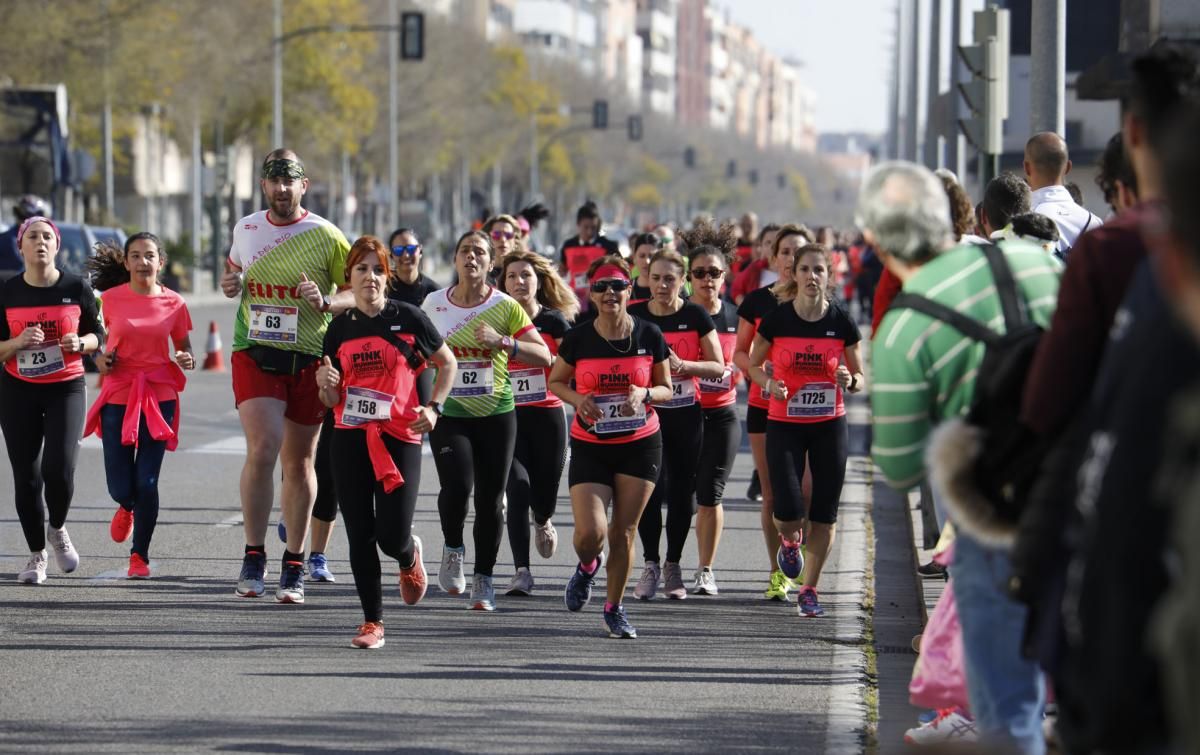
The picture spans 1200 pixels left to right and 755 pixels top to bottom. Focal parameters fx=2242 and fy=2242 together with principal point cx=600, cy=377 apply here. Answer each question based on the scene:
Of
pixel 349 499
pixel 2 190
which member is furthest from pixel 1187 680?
pixel 2 190

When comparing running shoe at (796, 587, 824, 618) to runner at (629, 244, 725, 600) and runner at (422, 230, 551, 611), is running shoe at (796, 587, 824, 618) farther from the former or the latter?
runner at (422, 230, 551, 611)

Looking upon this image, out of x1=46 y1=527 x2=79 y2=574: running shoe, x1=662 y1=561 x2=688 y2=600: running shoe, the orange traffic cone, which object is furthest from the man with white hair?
the orange traffic cone

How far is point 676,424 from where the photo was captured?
10.8 meters

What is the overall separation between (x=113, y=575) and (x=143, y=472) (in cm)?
52

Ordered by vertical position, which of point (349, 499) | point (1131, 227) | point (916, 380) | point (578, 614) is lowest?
point (578, 614)

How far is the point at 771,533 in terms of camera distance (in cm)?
1080

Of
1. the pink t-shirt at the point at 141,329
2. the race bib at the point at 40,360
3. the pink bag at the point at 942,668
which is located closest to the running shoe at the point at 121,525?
the pink t-shirt at the point at 141,329

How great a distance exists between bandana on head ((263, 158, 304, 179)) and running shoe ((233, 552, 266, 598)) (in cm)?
174

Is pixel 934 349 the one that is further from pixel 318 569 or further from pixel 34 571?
pixel 34 571

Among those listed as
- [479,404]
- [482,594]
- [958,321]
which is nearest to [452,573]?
[482,594]

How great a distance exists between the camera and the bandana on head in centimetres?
1031

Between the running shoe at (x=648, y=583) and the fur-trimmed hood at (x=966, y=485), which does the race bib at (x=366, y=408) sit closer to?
the running shoe at (x=648, y=583)

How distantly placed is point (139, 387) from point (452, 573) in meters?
1.86

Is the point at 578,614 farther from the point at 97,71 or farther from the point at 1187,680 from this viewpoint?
the point at 97,71
